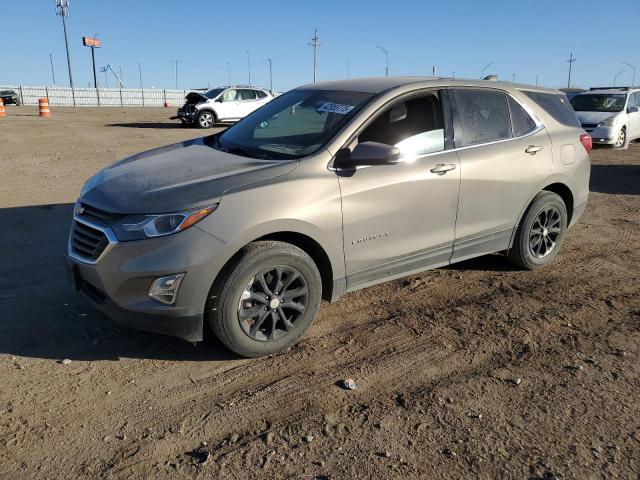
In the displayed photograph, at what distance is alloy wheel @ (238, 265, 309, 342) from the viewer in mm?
3465

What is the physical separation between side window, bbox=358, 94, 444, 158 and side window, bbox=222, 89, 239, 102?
20.2 m

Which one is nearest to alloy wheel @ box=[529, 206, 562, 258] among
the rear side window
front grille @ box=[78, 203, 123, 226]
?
the rear side window

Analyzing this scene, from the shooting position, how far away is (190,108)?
22859 mm

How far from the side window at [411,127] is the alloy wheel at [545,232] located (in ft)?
4.85

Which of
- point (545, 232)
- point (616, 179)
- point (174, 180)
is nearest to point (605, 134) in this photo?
point (616, 179)

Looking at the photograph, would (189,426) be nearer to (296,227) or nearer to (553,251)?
(296,227)

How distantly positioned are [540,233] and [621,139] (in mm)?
12364

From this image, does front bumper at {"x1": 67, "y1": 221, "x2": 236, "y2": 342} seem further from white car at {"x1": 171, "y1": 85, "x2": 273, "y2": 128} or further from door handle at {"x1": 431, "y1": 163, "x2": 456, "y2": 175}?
white car at {"x1": 171, "y1": 85, "x2": 273, "y2": 128}

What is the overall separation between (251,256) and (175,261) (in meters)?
0.46

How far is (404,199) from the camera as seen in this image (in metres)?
4.01

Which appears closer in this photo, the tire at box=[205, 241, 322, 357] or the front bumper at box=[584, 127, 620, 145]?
the tire at box=[205, 241, 322, 357]

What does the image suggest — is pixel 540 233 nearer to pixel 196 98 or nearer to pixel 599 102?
pixel 599 102

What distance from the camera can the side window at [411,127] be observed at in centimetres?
404

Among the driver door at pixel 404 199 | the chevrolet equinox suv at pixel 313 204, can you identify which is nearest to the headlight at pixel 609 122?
the chevrolet equinox suv at pixel 313 204
